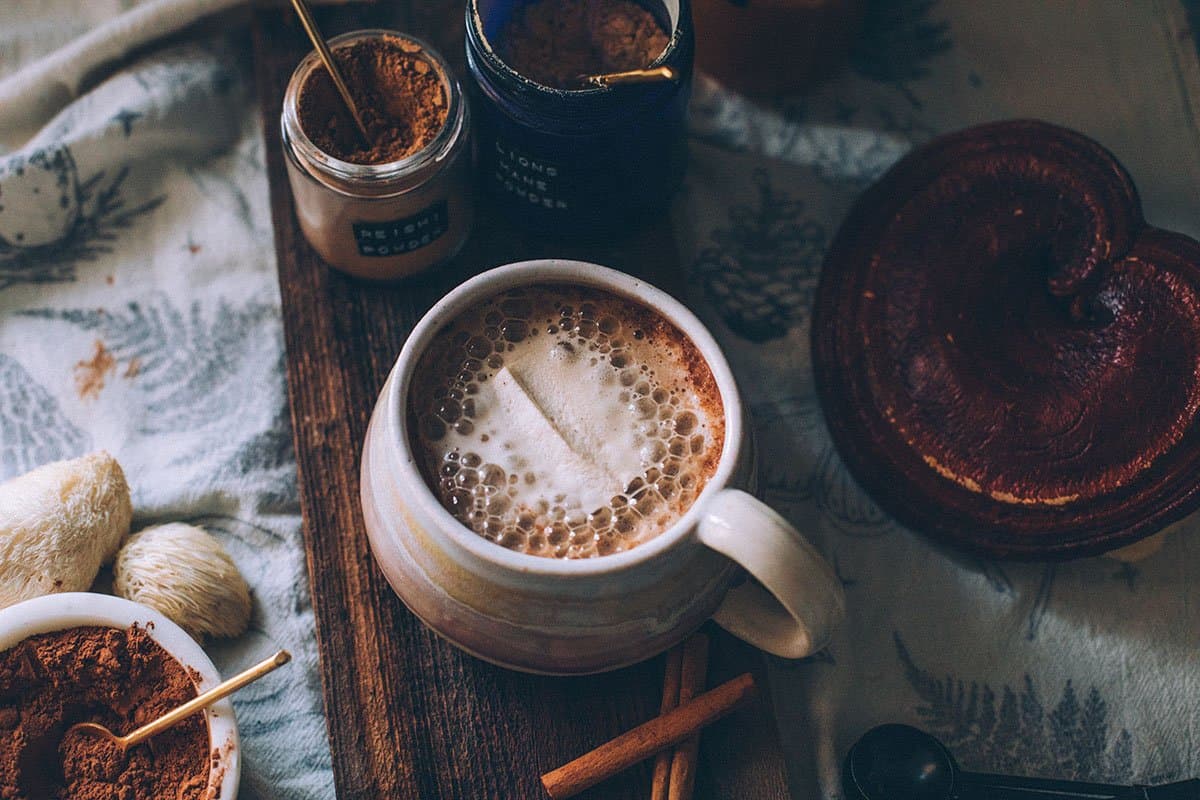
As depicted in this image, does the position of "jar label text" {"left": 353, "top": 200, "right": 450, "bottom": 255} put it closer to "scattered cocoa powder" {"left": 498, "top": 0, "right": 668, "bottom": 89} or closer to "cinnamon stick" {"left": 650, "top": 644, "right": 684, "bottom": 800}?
"scattered cocoa powder" {"left": 498, "top": 0, "right": 668, "bottom": 89}

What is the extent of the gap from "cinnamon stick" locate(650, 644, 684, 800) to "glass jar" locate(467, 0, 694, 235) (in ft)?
1.06

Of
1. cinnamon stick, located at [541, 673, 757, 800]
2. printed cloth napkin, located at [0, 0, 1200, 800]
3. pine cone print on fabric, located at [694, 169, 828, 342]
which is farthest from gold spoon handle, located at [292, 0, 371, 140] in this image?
cinnamon stick, located at [541, 673, 757, 800]

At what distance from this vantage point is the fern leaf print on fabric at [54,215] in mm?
960

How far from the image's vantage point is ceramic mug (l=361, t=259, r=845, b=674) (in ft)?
2.07

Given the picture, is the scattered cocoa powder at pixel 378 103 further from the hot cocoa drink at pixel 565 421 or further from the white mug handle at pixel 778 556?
the white mug handle at pixel 778 556

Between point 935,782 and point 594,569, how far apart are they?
0.32m

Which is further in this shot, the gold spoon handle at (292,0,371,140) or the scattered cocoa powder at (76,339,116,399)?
the scattered cocoa powder at (76,339,116,399)

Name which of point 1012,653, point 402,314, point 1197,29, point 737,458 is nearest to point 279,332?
point 402,314

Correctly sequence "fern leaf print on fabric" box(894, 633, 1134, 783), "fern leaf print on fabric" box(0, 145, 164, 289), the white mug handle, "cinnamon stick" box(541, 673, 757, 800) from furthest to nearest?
"fern leaf print on fabric" box(0, 145, 164, 289)
"fern leaf print on fabric" box(894, 633, 1134, 783)
"cinnamon stick" box(541, 673, 757, 800)
the white mug handle

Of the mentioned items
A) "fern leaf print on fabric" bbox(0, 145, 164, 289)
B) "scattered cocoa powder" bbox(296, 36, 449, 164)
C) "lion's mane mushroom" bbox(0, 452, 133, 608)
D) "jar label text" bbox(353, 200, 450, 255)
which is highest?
"scattered cocoa powder" bbox(296, 36, 449, 164)

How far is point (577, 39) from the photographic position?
0.84m

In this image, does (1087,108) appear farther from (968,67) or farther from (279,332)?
(279,332)

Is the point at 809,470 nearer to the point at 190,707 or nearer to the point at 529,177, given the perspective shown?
the point at 529,177

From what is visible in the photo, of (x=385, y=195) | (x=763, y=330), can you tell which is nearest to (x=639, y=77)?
(x=385, y=195)
